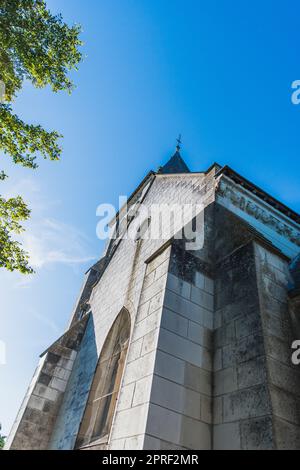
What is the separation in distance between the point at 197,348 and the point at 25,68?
7.13 m

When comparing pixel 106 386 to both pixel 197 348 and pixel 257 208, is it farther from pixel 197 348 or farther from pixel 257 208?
pixel 257 208

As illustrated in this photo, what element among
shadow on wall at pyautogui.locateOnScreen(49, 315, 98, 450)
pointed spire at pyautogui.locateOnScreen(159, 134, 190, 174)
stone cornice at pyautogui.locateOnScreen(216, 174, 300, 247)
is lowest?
shadow on wall at pyautogui.locateOnScreen(49, 315, 98, 450)

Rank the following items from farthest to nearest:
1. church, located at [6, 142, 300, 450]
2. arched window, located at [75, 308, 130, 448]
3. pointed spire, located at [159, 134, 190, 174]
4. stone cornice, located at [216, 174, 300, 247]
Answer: pointed spire, located at [159, 134, 190, 174]
stone cornice, located at [216, 174, 300, 247]
arched window, located at [75, 308, 130, 448]
church, located at [6, 142, 300, 450]

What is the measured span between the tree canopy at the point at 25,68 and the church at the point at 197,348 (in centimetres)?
318

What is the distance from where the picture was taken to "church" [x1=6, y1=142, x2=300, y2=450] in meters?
3.22

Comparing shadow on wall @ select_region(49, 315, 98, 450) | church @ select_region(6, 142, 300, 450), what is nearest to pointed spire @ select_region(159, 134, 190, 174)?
church @ select_region(6, 142, 300, 450)

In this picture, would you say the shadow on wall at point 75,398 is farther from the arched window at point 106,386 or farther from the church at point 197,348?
the arched window at point 106,386

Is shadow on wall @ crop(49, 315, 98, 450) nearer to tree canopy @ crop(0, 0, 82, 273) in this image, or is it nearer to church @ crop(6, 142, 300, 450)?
church @ crop(6, 142, 300, 450)

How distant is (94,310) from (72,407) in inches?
112

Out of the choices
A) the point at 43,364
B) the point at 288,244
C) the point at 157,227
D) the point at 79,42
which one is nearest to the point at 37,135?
the point at 79,42

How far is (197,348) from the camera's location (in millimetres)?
4027

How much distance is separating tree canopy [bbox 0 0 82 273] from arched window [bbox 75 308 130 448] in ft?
8.77

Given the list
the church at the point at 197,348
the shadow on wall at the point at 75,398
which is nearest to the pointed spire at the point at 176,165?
the church at the point at 197,348

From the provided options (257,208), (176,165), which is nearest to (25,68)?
(257,208)
